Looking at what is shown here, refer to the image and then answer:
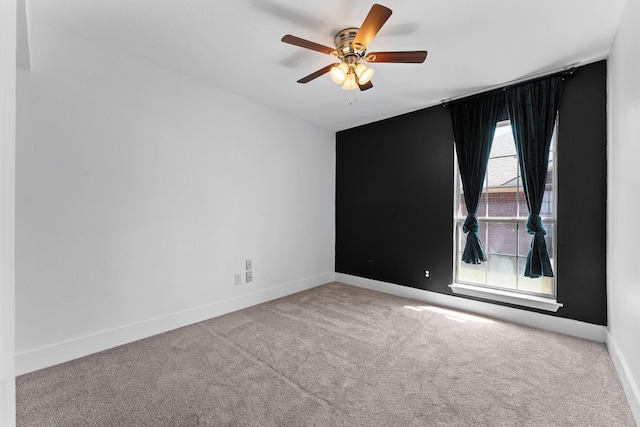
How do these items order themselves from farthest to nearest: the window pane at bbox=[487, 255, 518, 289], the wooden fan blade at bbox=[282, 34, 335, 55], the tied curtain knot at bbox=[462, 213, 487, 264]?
the tied curtain knot at bbox=[462, 213, 487, 264] < the window pane at bbox=[487, 255, 518, 289] < the wooden fan blade at bbox=[282, 34, 335, 55]

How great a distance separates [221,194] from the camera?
330 centimetres

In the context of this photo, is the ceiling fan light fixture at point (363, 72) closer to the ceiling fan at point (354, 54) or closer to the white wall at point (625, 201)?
the ceiling fan at point (354, 54)

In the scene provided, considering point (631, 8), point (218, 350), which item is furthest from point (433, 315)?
point (631, 8)

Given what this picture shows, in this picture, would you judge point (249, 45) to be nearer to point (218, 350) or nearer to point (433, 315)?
point (218, 350)

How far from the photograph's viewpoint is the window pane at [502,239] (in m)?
3.20

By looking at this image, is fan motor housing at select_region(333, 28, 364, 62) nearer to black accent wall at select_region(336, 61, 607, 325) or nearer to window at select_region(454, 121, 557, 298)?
black accent wall at select_region(336, 61, 607, 325)

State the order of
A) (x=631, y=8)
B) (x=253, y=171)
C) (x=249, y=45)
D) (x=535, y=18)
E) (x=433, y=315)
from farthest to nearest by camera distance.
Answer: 1. (x=253, y=171)
2. (x=433, y=315)
3. (x=249, y=45)
4. (x=535, y=18)
5. (x=631, y=8)

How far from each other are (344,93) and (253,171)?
58.7 inches

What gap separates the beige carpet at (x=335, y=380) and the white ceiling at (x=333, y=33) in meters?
2.64

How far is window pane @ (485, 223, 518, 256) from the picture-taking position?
3200 millimetres

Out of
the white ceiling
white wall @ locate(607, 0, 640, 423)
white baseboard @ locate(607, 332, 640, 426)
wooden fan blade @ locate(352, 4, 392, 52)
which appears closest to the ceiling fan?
wooden fan blade @ locate(352, 4, 392, 52)

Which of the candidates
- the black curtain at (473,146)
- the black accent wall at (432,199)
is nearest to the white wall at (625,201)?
the black accent wall at (432,199)

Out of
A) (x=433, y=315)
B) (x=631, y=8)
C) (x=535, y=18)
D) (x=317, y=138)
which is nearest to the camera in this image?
(x=631, y=8)

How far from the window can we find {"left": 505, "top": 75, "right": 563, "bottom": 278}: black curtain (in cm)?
14
